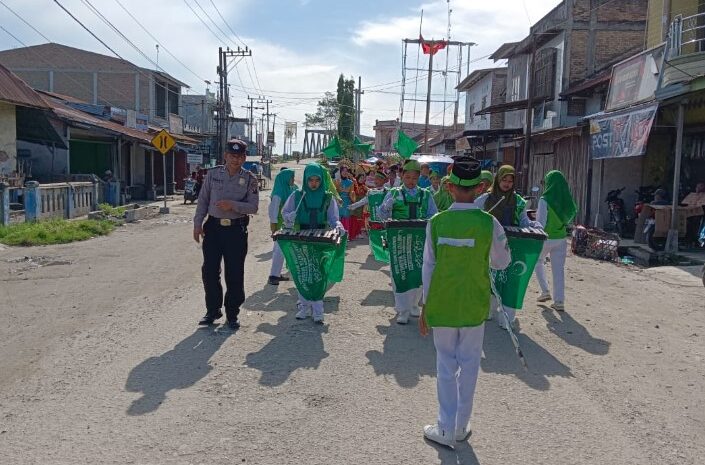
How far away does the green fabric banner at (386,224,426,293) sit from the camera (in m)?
7.27

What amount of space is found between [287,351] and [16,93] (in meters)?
15.3

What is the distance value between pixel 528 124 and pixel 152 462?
20123 millimetres

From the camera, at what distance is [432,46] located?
1688 inches

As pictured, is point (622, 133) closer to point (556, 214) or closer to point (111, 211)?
point (556, 214)

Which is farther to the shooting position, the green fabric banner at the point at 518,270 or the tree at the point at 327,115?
the tree at the point at 327,115

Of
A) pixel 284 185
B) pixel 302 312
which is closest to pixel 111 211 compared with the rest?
pixel 284 185

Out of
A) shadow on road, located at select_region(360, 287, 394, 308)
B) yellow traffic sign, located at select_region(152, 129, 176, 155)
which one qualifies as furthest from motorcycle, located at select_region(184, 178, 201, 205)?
shadow on road, located at select_region(360, 287, 394, 308)

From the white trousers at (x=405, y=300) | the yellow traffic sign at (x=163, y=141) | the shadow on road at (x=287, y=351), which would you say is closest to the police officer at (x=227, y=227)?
the shadow on road at (x=287, y=351)

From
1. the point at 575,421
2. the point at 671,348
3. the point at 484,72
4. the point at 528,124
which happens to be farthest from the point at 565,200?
the point at 484,72

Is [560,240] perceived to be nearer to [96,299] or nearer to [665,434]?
[665,434]

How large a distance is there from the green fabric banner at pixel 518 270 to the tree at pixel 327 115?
7678 cm

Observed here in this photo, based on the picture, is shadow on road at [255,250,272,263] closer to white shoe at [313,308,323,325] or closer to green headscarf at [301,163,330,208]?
green headscarf at [301,163,330,208]

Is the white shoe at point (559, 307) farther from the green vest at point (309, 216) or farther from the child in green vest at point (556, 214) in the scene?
the green vest at point (309, 216)

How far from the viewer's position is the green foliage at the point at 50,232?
13750 millimetres
